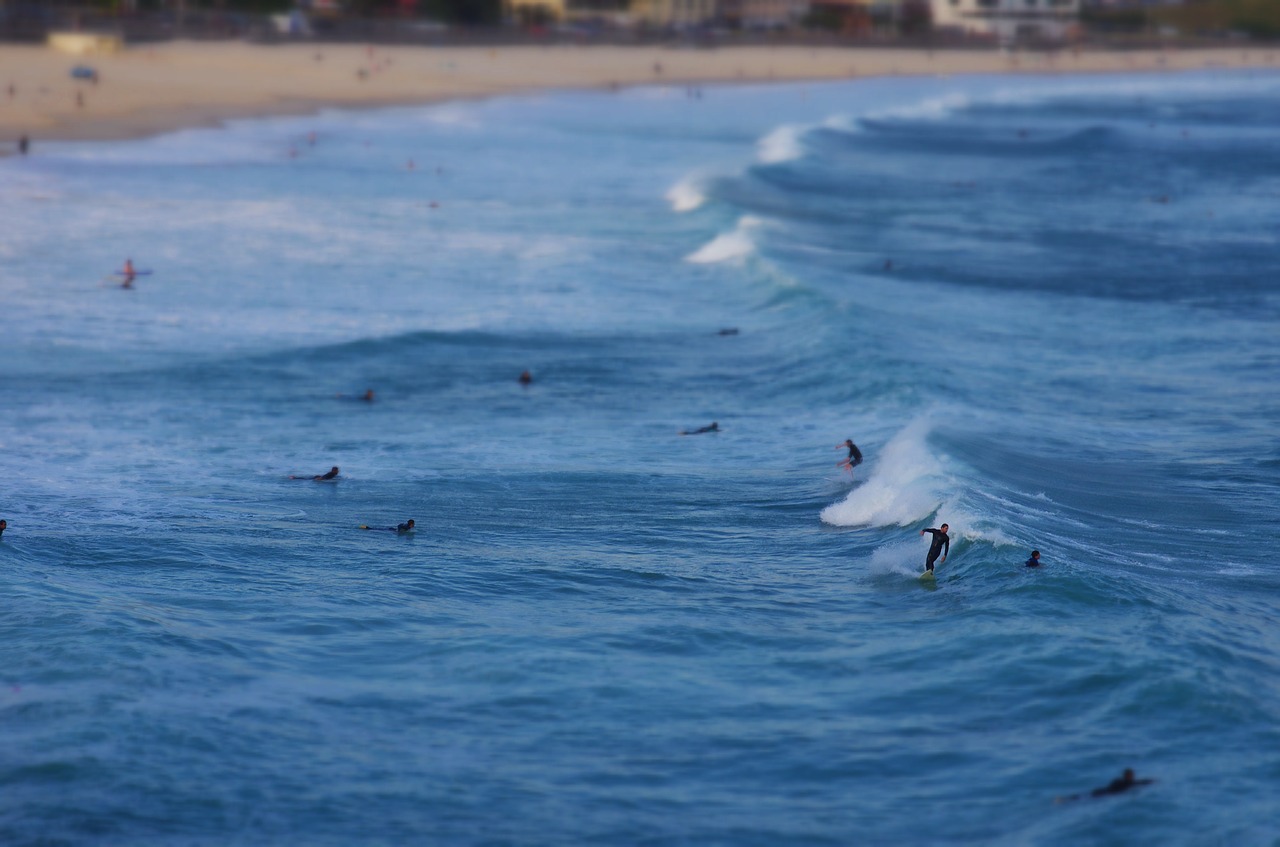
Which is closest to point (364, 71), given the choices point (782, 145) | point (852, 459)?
point (782, 145)

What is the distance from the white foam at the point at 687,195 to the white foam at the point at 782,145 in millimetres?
8593

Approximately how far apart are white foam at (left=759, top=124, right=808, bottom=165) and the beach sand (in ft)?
97.6

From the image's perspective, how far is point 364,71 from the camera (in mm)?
119312

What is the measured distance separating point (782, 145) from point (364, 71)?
5044 cm

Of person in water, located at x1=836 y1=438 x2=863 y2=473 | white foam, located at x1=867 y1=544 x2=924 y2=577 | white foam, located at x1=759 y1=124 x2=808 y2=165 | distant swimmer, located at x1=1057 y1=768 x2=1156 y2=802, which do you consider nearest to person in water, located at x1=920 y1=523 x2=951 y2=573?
white foam, located at x1=867 y1=544 x2=924 y2=577

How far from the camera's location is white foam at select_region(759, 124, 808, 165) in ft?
245

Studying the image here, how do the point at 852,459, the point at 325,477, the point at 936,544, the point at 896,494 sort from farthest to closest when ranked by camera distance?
the point at 852,459 → the point at 325,477 → the point at 896,494 → the point at 936,544

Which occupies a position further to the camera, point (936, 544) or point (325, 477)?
point (325, 477)

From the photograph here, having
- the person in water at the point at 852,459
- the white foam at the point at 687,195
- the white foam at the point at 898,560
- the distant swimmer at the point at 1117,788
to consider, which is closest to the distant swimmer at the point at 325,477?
the person in water at the point at 852,459

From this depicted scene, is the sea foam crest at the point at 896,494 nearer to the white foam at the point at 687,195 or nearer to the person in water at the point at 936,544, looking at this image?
the person in water at the point at 936,544

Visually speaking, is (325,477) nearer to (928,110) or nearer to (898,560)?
(898,560)

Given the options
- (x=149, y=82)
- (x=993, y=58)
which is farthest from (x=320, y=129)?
(x=993, y=58)

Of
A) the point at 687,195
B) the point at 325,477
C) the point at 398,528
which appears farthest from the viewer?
the point at 687,195

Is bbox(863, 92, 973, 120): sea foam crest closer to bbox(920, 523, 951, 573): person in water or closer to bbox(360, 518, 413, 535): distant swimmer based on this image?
bbox(360, 518, 413, 535): distant swimmer
